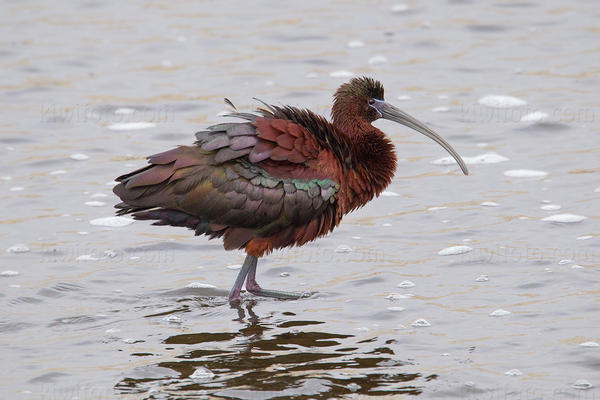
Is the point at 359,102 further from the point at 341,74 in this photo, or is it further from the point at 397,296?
the point at 341,74

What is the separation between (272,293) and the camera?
29.0 feet

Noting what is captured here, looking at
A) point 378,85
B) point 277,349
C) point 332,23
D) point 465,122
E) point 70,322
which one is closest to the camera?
point 277,349

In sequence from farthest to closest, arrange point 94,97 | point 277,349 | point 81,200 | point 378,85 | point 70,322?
1. point 94,97
2. point 81,200
3. point 378,85
4. point 70,322
5. point 277,349

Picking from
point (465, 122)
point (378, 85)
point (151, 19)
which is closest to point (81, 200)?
point (378, 85)

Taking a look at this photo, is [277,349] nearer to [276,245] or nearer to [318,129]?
[276,245]

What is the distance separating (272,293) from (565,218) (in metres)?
3.22

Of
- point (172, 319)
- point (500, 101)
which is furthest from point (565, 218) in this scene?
point (172, 319)

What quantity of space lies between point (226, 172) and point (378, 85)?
177 cm

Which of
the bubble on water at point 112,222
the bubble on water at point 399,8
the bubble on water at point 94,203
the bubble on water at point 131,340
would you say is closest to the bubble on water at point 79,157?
the bubble on water at point 94,203

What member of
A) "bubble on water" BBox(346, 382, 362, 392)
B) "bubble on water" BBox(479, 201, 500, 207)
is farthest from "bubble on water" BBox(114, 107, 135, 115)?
"bubble on water" BBox(346, 382, 362, 392)

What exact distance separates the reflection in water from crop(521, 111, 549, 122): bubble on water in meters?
6.09

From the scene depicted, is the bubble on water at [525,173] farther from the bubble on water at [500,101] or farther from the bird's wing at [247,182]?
the bird's wing at [247,182]

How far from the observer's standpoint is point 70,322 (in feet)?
27.4
